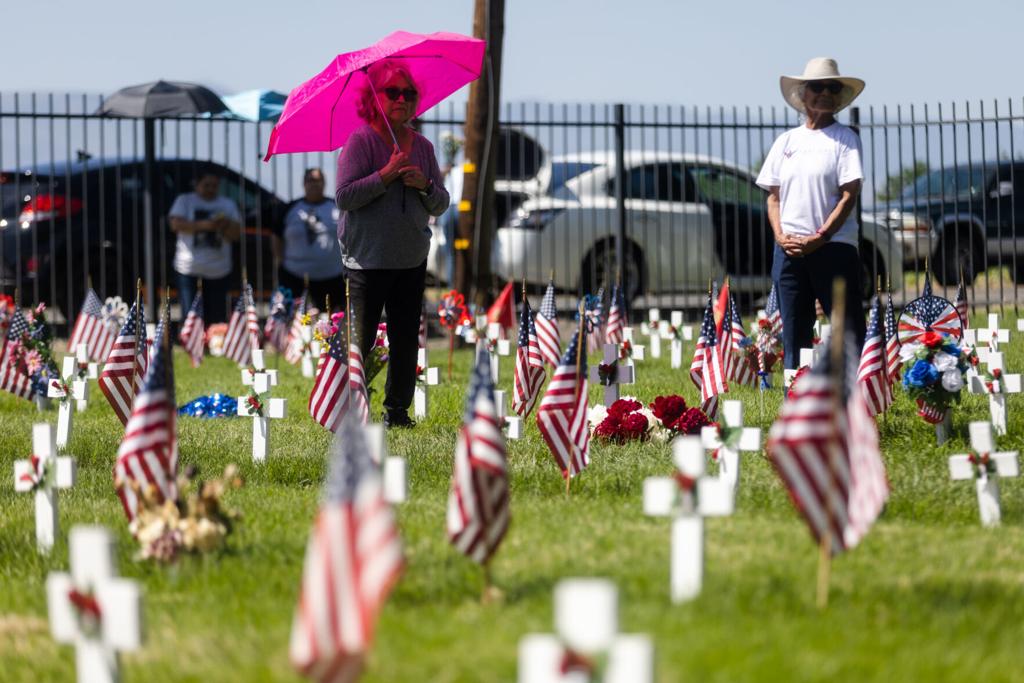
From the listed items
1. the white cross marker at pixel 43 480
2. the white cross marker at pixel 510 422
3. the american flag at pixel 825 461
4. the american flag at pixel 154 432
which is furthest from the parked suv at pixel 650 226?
the american flag at pixel 825 461

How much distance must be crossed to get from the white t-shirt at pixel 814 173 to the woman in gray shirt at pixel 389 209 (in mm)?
1897

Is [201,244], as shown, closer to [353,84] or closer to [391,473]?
[353,84]

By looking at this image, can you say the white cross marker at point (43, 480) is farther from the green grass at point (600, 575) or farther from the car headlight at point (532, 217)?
the car headlight at point (532, 217)

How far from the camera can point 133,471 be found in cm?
559

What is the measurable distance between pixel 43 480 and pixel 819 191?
15.1 feet

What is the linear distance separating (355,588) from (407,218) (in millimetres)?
5429

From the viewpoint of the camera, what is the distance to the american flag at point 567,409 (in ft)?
22.6

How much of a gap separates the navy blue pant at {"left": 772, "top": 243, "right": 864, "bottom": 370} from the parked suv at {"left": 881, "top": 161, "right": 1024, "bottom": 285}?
24.0 ft

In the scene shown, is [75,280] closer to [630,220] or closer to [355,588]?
[630,220]

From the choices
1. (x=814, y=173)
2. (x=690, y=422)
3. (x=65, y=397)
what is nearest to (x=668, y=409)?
(x=690, y=422)

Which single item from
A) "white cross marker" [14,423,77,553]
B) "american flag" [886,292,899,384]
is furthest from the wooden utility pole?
"white cross marker" [14,423,77,553]

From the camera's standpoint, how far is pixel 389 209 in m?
9.06

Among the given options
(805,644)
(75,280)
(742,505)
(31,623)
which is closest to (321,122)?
(742,505)

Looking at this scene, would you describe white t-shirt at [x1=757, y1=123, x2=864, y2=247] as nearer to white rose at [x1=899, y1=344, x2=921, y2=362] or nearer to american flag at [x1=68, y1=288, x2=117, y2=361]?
white rose at [x1=899, y1=344, x2=921, y2=362]
